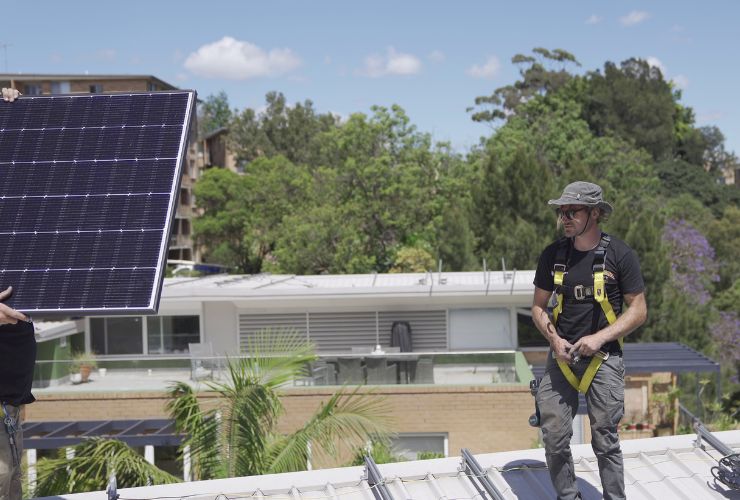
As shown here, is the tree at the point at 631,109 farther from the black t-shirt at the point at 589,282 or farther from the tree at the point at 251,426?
the black t-shirt at the point at 589,282

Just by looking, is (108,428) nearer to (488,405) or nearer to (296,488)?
(488,405)

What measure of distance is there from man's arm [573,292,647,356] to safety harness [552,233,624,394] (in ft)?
0.29

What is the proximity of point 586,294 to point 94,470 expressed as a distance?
19.9ft

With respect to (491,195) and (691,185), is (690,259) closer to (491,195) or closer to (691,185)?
(491,195)

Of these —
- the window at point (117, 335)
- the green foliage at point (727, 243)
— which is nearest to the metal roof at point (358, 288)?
the window at point (117, 335)

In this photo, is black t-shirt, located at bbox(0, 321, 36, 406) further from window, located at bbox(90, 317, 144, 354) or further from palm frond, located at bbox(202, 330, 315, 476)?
window, located at bbox(90, 317, 144, 354)

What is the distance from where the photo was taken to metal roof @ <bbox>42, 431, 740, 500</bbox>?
6.50 meters

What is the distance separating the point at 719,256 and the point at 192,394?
4771 centimetres

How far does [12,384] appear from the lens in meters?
5.62

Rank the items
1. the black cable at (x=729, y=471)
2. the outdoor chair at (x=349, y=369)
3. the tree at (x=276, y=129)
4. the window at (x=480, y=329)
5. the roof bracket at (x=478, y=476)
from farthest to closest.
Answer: the tree at (x=276, y=129) → the window at (x=480, y=329) → the outdoor chair at (x=349, y=369) → the black cable at (x=729, y=471) → the roof bracket at (x=478, y=476)

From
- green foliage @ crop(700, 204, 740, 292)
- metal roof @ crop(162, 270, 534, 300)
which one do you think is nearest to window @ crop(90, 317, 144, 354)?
metal roof @ crop(162, 270, 534, 300)

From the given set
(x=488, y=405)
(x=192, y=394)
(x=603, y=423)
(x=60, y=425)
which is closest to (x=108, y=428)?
Answer: (x=60, y=425)

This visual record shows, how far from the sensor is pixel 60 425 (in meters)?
18.3

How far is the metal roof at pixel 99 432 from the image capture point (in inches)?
669
